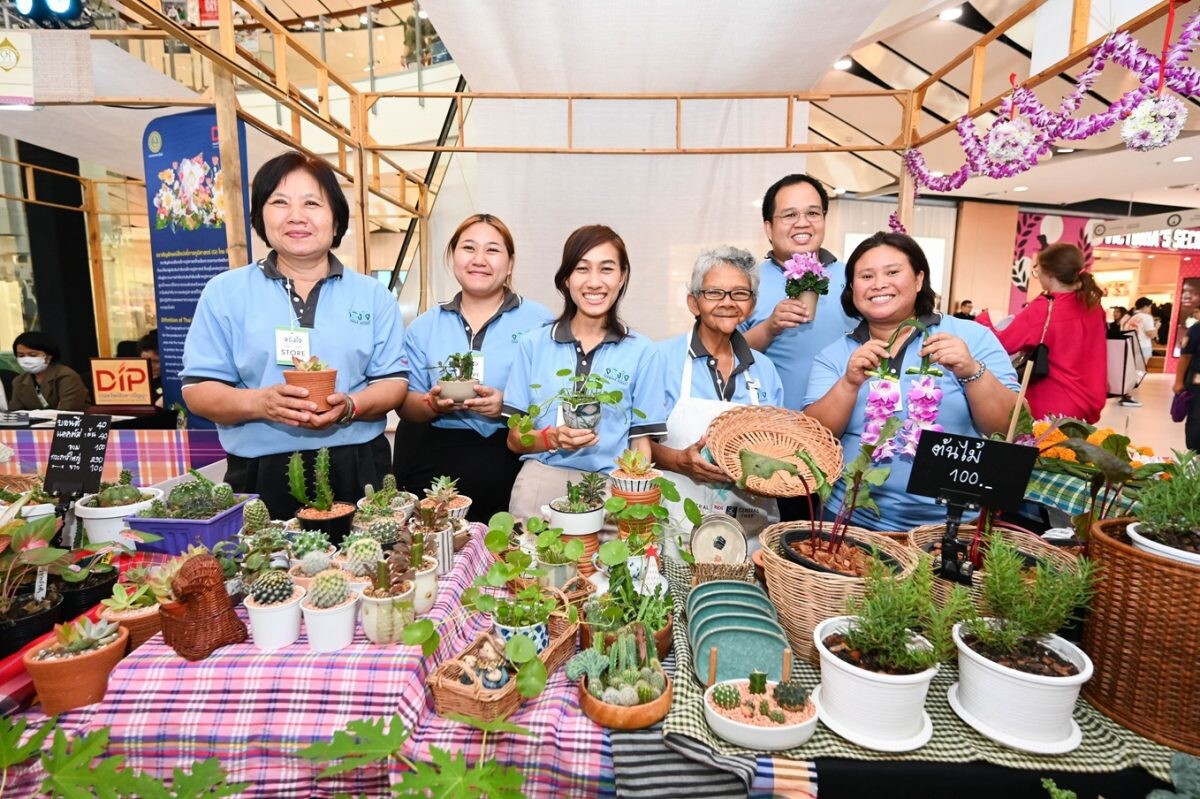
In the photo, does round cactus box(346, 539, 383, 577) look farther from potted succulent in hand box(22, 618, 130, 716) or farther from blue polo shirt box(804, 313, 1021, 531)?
blue polo shirt box(804, 313, 1021, 531)

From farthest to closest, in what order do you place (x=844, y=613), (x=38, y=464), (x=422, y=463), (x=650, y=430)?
(x=422, y=463) → (x=38, y=464) → (x=650, y=430) → (x=844, y=613)

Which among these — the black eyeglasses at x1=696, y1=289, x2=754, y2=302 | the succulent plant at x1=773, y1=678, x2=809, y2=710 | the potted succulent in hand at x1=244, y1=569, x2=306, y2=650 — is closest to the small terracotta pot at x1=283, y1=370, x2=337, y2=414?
the potted succulent in hand at x1=244, y1=569, x2=306, y2=650

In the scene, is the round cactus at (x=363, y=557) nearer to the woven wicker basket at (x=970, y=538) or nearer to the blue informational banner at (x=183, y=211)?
the woven wicker basket at (x=970, y=538)

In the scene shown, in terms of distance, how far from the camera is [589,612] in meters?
1.31

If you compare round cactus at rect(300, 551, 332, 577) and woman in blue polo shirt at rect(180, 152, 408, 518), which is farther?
woman in blue polo shirt at rect(180, 152, 408, 518)

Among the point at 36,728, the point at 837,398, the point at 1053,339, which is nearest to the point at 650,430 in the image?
the point at 837,398

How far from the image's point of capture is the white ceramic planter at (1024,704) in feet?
3.40

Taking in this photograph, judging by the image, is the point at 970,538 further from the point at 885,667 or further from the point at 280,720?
the point at 280,720

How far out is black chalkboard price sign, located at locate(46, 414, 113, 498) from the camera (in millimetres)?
1701

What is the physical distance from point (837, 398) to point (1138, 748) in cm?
115

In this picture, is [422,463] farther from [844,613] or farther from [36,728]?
[844,613]

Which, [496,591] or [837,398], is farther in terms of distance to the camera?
[837,398]

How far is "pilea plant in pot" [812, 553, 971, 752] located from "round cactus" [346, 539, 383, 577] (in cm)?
98

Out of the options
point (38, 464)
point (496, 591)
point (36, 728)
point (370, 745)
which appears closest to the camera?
point (370, 745)
